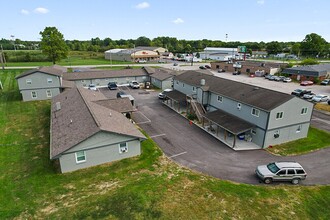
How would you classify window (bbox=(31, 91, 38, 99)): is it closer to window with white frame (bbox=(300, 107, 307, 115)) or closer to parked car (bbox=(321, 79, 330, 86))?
window with white frame (bbox=(300, 107, 307, 115))

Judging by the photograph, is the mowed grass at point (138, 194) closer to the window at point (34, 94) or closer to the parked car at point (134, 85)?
the window at point (34, 94)

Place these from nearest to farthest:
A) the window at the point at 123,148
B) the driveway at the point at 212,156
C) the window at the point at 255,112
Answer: the driveway at the point at 212,156 < the window at the point at 123,148 < the window at the point at 255,112

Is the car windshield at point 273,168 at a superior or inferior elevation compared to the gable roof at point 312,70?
inferior

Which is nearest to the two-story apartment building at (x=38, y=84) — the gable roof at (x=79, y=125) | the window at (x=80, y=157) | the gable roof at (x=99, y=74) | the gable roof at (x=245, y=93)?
the gable roof at (x=99, y=74)

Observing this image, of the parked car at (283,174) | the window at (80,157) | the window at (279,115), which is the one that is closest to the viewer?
the parked car at (283,174)

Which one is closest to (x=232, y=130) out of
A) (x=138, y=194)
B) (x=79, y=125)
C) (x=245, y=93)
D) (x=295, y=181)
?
(x=245, y=93)

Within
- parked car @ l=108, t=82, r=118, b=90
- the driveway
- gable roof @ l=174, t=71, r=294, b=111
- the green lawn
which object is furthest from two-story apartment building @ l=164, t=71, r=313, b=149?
parked car @ l=108, t=82, r=118, b=90

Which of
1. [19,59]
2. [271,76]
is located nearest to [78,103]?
[271,76]
